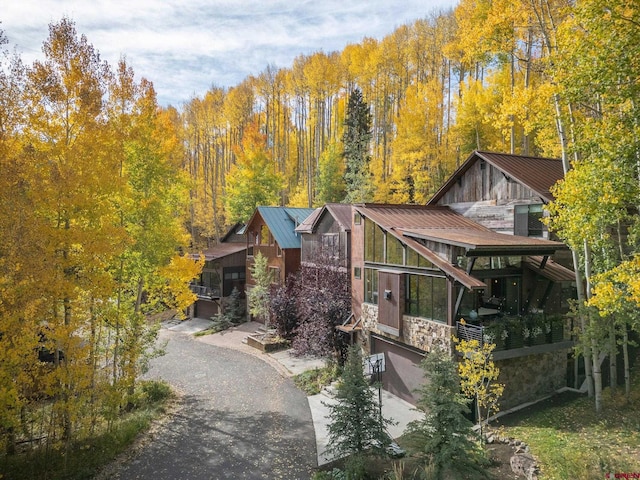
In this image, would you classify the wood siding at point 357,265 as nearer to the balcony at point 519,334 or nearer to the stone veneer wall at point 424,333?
the stone veneer wall at point 424,333

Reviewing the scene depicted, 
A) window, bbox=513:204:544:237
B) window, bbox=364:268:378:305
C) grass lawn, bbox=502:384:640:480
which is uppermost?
window, bbox=513:204:544:237

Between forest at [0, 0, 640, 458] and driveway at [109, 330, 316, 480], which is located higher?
forest at [0, 0, 640, 458]

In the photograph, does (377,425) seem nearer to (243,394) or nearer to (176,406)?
(243,394)

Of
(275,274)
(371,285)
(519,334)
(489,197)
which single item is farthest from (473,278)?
(275,274)

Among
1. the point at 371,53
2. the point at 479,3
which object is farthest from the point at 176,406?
the point at 371,53

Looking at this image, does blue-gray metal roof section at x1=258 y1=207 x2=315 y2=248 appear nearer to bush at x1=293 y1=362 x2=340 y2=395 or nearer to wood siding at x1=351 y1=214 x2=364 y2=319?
wood siding at x1=351 y1=214 x2=364 y2=319

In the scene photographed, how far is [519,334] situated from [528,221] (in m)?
4.80

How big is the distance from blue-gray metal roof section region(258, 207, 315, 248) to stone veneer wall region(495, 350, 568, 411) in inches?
616

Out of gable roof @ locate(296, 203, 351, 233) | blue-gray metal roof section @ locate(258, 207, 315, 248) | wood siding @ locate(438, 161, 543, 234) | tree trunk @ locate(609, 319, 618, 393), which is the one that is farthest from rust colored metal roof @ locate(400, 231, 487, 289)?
blue-gray metal roof section @ locate(258, 207, 315, 248)

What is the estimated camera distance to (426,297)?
13688 millimetres

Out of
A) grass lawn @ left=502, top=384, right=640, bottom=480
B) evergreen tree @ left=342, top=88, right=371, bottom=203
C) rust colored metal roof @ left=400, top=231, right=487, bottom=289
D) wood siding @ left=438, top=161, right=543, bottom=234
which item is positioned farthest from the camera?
evergreen tree @ left=342, top=88, right=371, bottom=203

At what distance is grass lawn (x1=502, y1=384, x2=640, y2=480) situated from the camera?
28.1ft

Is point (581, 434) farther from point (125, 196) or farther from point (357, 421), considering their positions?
point (125, 196)

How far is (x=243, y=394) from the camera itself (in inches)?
640
